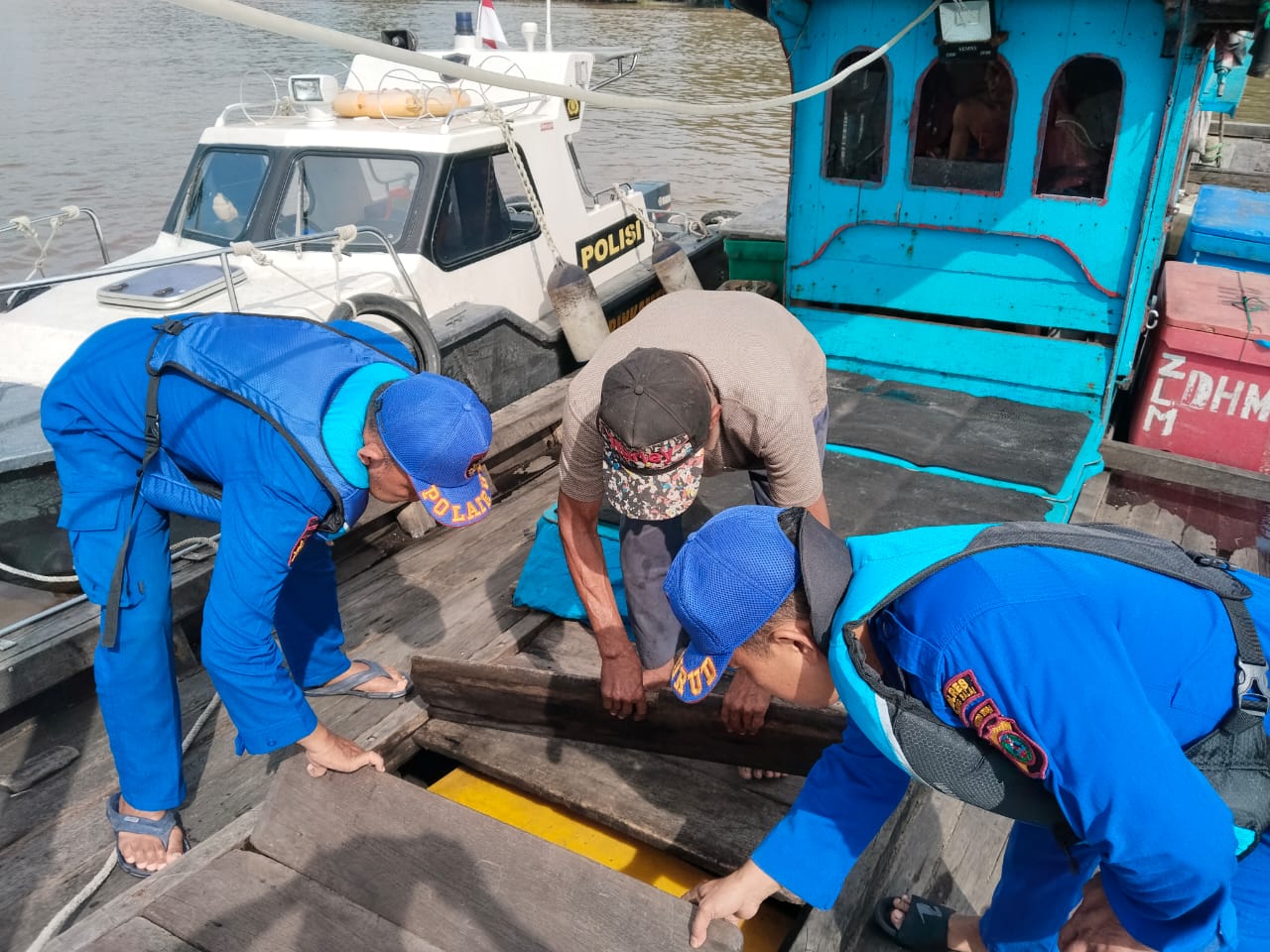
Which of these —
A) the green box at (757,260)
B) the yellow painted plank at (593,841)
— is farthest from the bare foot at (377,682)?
the green box at (757,260)

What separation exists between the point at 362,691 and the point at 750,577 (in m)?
2.36

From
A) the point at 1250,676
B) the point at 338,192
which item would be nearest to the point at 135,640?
the point at 1250,676

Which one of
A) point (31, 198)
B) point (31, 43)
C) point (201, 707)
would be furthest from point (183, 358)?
point (31, 43)

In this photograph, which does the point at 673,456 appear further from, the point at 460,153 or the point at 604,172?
the point at 604,172

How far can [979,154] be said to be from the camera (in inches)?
206

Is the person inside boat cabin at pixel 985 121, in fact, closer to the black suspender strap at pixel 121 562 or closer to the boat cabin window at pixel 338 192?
the boat cabin window at pixel 338 192

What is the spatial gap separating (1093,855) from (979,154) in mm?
4643

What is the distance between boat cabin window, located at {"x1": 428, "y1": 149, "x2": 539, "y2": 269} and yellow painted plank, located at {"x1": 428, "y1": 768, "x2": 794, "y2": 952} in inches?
142

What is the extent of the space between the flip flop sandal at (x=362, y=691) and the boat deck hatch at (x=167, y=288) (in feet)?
7.66

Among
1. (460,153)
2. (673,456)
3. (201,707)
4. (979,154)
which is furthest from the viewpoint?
(460,153)

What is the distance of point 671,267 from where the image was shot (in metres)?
6.92

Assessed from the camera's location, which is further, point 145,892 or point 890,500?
point 890,500

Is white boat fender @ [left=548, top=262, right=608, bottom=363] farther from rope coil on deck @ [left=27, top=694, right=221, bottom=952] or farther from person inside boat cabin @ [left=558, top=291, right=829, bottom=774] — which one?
rope coil on deck @ [left=27, top=694, right=221, bottom=952]

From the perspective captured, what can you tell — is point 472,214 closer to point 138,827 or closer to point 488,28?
point 488,28
